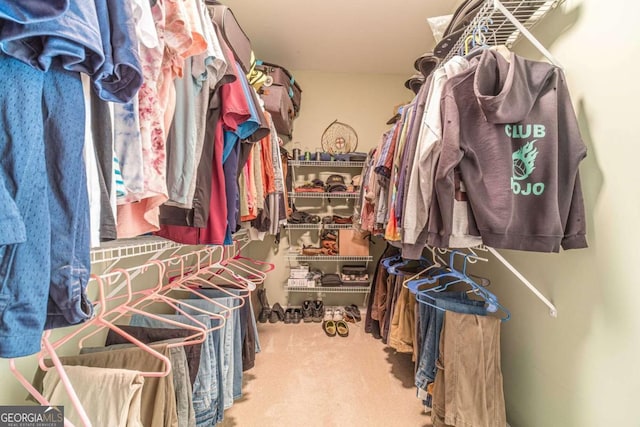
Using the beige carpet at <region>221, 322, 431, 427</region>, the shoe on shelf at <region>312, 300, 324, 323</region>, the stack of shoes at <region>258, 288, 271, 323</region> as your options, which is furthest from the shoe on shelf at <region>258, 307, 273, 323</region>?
the shoe on shelf at <region>312, 300, 324, 323</region>

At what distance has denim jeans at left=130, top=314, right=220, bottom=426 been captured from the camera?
3.06ft

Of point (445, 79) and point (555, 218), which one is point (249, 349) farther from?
point (445, 79)

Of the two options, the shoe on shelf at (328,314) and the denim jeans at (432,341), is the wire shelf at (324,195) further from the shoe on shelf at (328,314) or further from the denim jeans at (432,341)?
the denim jeans at (432,341)

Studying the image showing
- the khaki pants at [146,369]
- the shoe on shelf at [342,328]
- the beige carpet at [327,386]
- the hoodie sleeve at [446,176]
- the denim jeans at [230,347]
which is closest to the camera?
the khaki pants at [146,369]

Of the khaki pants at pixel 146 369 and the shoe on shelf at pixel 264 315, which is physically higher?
the khaki pants at pixel 146 369

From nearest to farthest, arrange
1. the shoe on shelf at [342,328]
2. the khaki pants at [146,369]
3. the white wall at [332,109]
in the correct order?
the khaki pants at [146,369] → the shoe on shelf at [342,328] → the white wall at [332,109]

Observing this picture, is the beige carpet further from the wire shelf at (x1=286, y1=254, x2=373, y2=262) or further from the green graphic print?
the green graphic print

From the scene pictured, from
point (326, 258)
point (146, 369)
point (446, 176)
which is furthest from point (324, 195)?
point (146, 369)

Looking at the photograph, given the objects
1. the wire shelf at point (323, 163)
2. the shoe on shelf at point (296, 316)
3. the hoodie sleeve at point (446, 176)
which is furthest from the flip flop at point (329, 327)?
the hoodie sleeve at point (446, 176)

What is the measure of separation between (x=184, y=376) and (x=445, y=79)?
1356mm

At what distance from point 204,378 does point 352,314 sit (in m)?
1.72

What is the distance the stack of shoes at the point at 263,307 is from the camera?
2426 millimetres

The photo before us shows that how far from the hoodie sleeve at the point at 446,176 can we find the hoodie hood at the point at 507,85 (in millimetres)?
90

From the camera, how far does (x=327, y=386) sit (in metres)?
1.54
